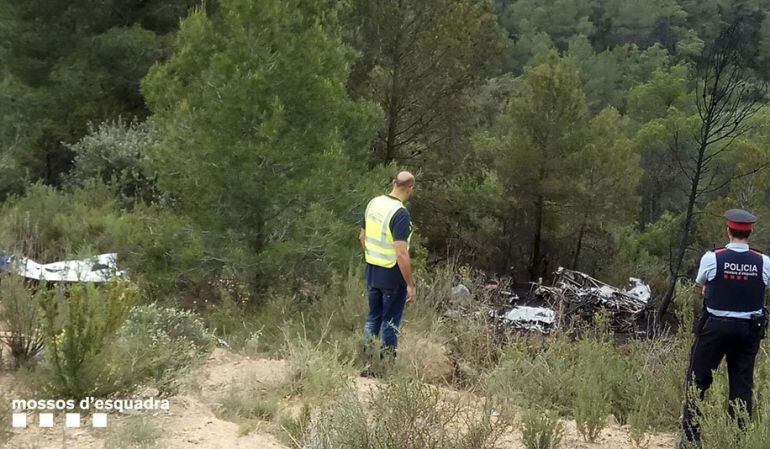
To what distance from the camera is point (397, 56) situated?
14.8m

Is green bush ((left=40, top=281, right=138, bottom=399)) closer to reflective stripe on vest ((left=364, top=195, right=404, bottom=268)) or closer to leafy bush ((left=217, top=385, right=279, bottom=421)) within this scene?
leafy bush ((left=217, top=385, right=279, bottom=421))

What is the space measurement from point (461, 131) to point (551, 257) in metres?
9.34

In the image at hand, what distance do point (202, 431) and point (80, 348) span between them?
2.72 feet

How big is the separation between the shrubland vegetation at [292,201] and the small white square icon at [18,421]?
239 millimetres

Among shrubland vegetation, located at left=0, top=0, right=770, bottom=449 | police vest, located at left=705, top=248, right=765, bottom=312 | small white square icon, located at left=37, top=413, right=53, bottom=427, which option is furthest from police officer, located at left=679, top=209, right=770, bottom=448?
small white square icon, located at left=37, top=413, right=53, bottom=427

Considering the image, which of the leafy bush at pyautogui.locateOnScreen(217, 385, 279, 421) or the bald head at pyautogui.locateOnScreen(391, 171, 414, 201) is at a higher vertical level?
the bald head at pyautogui.locateOnScreen(391, 171, 414, 201)

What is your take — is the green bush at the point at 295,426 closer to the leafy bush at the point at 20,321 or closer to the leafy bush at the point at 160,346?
the leafy bush at the point at 160,346


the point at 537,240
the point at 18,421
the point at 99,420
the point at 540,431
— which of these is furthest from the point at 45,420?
the point at 537,240

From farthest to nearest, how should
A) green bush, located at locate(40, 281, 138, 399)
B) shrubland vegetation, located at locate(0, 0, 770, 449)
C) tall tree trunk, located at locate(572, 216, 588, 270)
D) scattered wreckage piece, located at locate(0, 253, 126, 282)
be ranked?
tall tree trunk, located at locate(572, 216, 588, 270) < scattered wreckage piece, located at locate(0, 253, 126, 282) < shrubland vegetation, located at locate(0, 0, 770, 449) < green bush, located at locate(40, 281, 138, 399)

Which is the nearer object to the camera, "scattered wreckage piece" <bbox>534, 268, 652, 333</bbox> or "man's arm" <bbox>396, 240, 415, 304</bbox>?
"man's arm" <bbox>396, 240, 415, 304</bbox>

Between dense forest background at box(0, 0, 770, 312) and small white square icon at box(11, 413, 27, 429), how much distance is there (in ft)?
11.9

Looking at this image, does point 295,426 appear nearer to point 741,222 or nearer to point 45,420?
point 45,420

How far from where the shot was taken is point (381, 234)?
19.1 feet

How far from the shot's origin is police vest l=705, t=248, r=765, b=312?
436cm
